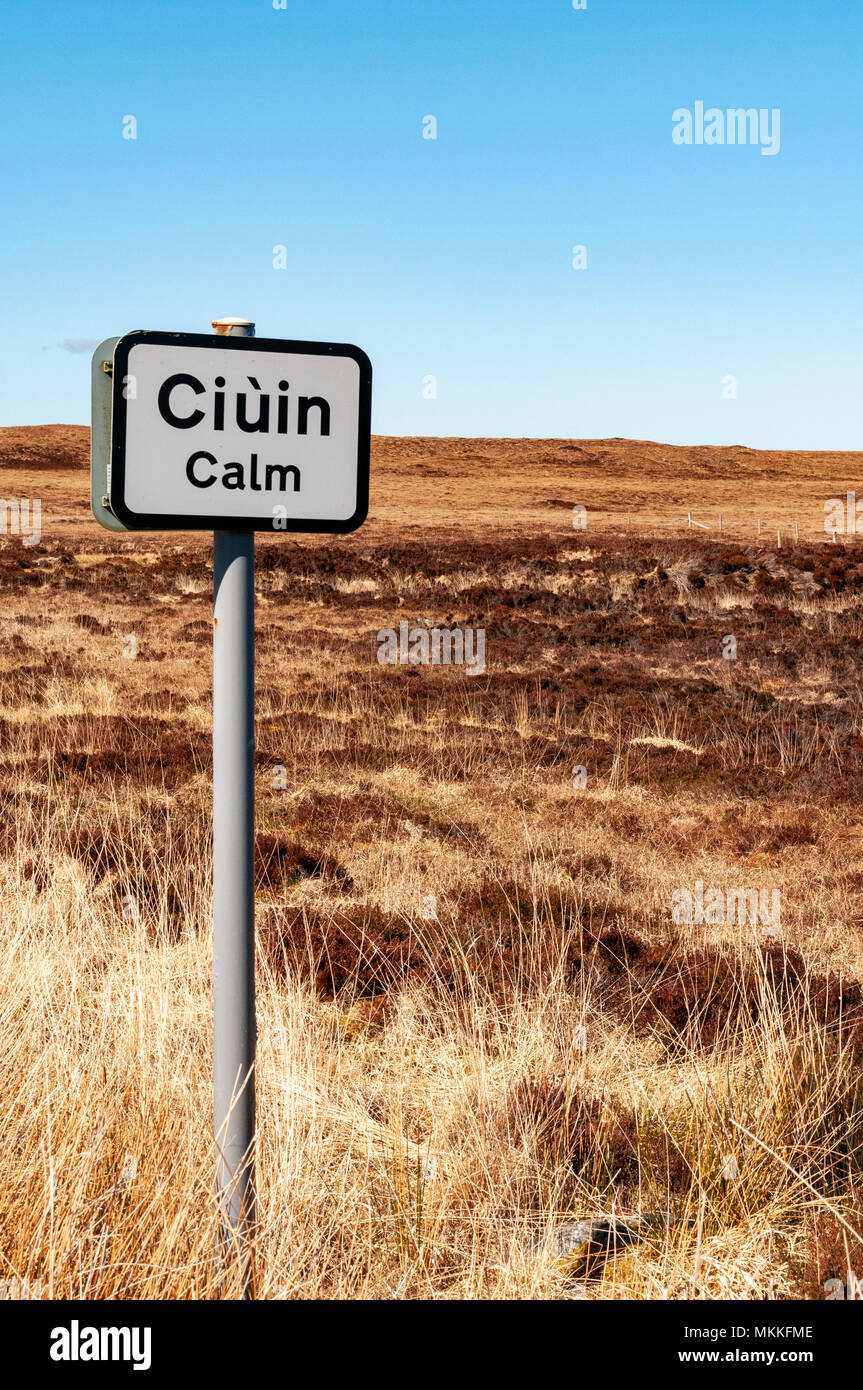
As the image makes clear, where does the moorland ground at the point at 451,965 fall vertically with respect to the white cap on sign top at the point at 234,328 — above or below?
below

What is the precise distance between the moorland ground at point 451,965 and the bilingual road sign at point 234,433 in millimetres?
1317

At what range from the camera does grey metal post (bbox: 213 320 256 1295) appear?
2.05 metres

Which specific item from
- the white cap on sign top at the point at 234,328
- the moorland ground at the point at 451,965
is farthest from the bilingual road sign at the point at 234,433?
the moorland ground at the point at 451,965

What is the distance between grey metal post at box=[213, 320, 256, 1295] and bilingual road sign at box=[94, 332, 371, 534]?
7 cm

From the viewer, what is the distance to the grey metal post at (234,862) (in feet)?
6.73

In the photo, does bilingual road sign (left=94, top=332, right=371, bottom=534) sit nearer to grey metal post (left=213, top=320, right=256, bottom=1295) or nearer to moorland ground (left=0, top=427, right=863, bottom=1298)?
grey metal post (left=213, top=320, right=256, bottom=1295)

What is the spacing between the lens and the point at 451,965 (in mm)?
5250

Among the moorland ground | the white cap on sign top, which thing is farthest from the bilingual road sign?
Result: the moorland ground

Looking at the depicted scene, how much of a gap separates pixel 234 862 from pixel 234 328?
93 centimetres

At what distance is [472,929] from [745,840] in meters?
3.17

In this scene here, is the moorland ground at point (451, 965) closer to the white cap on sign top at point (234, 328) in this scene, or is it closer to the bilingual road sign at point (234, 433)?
the bilingual road sign at point (234, 433)

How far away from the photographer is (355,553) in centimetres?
3164

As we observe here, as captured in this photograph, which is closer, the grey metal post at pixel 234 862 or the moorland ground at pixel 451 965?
the grey metal post at pixel 234 862

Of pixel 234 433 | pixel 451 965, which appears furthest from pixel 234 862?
pixel 451 965
